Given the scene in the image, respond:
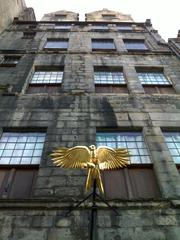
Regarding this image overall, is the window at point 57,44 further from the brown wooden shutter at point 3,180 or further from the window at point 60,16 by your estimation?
the brown wooden shutter at point 3,180

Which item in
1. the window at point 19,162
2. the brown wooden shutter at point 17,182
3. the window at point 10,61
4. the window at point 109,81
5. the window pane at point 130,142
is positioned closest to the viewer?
the brown wooden shutter at point 17,182

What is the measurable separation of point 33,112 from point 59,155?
4.93m

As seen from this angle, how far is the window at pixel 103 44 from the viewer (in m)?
18.0

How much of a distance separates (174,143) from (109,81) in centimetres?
544

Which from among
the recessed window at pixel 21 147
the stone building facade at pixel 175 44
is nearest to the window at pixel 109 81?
the stone building facade at pixel 175 44

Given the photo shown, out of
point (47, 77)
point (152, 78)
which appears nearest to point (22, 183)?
point (47, 77)

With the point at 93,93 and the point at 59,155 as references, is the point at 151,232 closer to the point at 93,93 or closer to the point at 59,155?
the point at 59,155

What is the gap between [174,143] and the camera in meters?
9.23

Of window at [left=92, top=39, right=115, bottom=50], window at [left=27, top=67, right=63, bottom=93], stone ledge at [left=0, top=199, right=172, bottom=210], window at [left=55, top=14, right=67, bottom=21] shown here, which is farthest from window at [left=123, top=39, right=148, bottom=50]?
stone ledge at [left=0, top=199, right=172, bottom=210]

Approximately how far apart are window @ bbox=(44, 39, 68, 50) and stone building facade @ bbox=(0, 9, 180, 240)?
0.70 ft

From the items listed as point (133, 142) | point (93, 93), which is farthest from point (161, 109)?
point (93, 93)

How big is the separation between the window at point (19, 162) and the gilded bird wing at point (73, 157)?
7.06 ft

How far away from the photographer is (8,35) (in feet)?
66.9

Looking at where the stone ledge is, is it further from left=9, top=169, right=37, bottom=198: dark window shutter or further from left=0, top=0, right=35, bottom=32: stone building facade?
left=0, top=0, right=35, bottom=32: stone building facade
